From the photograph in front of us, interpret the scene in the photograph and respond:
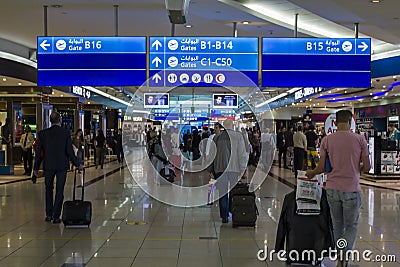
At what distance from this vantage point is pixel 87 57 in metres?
8.77


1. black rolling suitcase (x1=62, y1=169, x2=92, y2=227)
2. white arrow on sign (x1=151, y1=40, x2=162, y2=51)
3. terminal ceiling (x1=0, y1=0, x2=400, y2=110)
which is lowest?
black rolling suitcase (x1=62, y1=169, x2=92, y2=227)

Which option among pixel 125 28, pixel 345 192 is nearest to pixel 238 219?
pixel 345 192

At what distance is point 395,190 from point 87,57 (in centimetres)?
830

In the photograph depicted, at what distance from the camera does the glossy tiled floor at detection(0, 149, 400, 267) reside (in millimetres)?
5707

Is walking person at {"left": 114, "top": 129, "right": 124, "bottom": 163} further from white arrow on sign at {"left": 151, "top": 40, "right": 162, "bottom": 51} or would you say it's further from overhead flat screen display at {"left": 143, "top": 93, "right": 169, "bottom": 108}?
white arrow on sign at {"left": 151, "top": 40, "right": 162, "bottom": 51}

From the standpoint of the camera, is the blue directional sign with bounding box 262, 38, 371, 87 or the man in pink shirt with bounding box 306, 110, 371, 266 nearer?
the man in pink shirt with bounding box 306, 110, 371, 266

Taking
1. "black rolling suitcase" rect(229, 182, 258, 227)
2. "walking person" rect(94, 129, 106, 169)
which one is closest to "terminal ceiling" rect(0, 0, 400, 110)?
"black rolling suitcase" rect(229, 182, 258, 227)

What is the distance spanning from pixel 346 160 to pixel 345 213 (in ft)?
1.59

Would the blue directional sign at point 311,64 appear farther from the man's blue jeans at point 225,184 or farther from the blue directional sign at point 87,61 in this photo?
the blue directional sign at point 87,61

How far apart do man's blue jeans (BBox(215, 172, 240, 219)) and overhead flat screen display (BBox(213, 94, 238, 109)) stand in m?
9.94

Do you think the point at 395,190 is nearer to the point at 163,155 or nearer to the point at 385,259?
the point at 163,155

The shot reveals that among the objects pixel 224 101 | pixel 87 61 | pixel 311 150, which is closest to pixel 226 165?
pixel 87 61

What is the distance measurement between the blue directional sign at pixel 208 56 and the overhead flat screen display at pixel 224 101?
888cm

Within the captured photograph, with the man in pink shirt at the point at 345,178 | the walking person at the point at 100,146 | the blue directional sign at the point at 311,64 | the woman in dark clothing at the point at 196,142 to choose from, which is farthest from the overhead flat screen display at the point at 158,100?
the man in pink shirt at the point at 345,178
